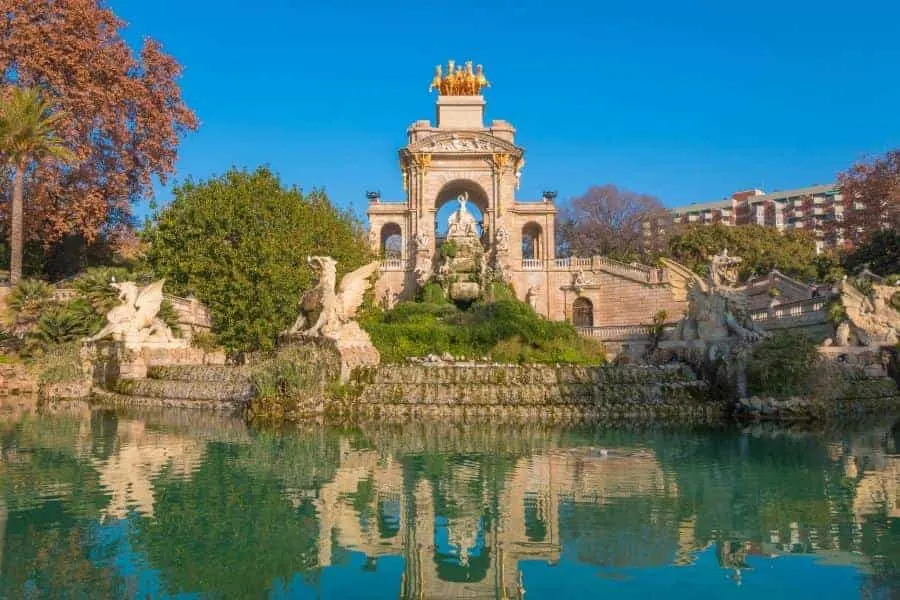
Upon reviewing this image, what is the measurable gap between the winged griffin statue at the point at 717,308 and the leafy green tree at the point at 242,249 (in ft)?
43.0

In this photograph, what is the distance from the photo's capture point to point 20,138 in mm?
28688

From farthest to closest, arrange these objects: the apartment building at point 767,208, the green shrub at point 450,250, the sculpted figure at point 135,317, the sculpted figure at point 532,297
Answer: the apartment building at point 767,208 → the sculpted figure at point 532,297 → the green shrub at point 450,250 → the sculpted figure at point 135,317

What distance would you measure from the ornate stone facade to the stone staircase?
21800mm

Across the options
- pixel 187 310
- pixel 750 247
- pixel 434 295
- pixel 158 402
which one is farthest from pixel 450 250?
pixel 750 247

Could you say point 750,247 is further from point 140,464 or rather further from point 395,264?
point 140,464

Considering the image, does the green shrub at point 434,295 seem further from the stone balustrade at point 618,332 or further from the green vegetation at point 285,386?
the green vegetation at point 285,386

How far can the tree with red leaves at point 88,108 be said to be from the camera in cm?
3142

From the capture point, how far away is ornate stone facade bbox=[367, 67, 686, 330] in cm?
4334

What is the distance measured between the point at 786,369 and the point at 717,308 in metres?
3.46

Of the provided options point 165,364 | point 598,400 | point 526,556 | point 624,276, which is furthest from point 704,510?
point 624,276

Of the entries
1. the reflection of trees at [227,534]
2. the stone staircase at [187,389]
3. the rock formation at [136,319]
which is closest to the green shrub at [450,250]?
the rock formation at [136,319]

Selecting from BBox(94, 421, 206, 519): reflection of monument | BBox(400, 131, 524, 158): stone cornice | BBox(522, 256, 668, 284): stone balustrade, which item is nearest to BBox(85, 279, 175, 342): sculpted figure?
BBox(94, 421, 206, 519): reflection of monument

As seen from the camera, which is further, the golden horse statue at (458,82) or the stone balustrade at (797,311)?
the golden horse statue at (458,82)

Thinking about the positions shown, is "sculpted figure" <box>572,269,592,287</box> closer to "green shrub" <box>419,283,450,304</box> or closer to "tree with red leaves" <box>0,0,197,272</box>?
"green shrub" <box>419,283,450,304</box>
